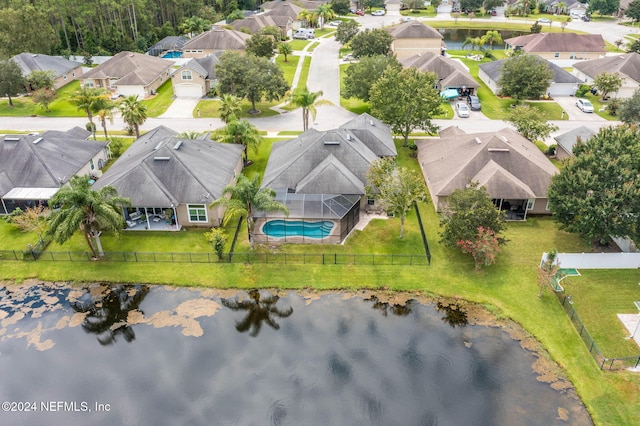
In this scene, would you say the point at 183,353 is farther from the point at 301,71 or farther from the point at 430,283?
the point at 301,71

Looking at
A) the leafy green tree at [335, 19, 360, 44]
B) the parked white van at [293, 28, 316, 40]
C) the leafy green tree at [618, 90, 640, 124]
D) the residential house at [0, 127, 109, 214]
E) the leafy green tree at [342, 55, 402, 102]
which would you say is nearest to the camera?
the residential house at [0, 127, 109, 214]

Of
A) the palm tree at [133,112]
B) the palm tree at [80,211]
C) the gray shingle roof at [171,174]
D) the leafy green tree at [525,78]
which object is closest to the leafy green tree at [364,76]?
the leafy green tree at [525,78]

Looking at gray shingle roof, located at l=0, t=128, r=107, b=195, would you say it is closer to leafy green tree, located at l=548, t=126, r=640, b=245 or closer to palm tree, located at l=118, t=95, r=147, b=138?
palm tree, located at l=118, t=95, r=147, b=138

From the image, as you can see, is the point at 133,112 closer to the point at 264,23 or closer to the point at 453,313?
the point at 453,313

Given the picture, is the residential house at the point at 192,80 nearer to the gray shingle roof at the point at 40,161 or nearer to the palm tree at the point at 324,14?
the gray shingle roof at the point at 40,161

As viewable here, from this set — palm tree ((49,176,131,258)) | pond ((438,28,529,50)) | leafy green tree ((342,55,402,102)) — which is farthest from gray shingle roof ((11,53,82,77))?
pond ((438,28,529,50))

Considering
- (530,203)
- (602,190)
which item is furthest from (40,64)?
(602,190)

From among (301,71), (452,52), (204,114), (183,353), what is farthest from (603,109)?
(183,353)
